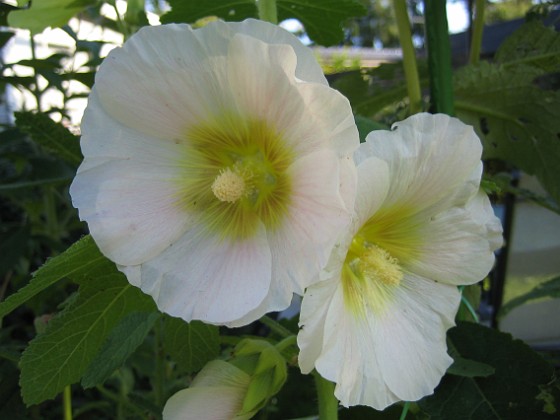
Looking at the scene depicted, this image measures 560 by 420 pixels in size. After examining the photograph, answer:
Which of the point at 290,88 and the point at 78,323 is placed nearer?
the point at 290,88

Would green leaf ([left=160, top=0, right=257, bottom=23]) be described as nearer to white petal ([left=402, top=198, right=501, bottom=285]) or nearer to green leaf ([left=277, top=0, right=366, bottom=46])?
green leaf ([left=277, top=0, right=366, bottom=46])

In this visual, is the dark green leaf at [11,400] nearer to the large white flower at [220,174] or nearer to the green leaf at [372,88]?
the large white flower at [220,174]

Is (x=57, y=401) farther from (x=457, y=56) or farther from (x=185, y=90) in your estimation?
(x=457, y=56)

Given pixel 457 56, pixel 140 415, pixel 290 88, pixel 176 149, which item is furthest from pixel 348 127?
pixel 457 56

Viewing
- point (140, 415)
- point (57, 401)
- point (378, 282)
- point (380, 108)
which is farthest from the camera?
point (57, 401)

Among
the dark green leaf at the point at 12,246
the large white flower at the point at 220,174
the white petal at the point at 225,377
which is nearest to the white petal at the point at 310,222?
the large white flower at the point at 220,174

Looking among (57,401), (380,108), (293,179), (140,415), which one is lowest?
(57,401)

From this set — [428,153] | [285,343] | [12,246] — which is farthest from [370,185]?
[12,246]
